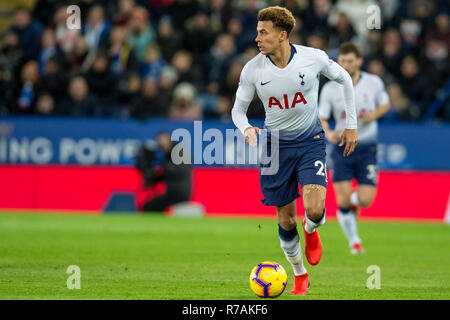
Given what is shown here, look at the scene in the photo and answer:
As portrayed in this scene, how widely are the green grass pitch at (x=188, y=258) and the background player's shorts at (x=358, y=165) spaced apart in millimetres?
1099

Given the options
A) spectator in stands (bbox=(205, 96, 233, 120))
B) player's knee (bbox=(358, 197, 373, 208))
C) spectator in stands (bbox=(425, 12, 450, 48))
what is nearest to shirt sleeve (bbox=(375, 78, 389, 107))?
player's knee (bbox=(358, 197, 373, 208))

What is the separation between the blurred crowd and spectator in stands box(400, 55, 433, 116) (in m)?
0.02

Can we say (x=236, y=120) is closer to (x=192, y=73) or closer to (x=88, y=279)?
(x=88, y=279)

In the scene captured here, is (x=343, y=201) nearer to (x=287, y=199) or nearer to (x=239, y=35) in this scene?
(x=287, y=199)

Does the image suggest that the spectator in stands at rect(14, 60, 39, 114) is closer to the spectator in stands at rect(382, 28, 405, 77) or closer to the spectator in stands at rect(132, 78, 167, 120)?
the spectator in stands at rect(132, 78, 167, 120)

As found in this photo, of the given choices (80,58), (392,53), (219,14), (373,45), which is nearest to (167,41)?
(219,14)

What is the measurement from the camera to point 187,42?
2164 centimetres

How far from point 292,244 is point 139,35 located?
13198 mm

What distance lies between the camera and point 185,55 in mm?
20781

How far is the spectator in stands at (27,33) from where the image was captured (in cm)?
2184

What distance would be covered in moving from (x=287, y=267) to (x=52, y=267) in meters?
2.89

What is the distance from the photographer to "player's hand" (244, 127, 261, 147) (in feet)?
27.1

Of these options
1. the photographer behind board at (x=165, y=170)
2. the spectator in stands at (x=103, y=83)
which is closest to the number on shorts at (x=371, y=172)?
the photographer behind board at (x=165, y=170)

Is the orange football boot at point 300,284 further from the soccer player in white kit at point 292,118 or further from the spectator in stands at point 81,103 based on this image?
the spectator in stands at point 81,103
